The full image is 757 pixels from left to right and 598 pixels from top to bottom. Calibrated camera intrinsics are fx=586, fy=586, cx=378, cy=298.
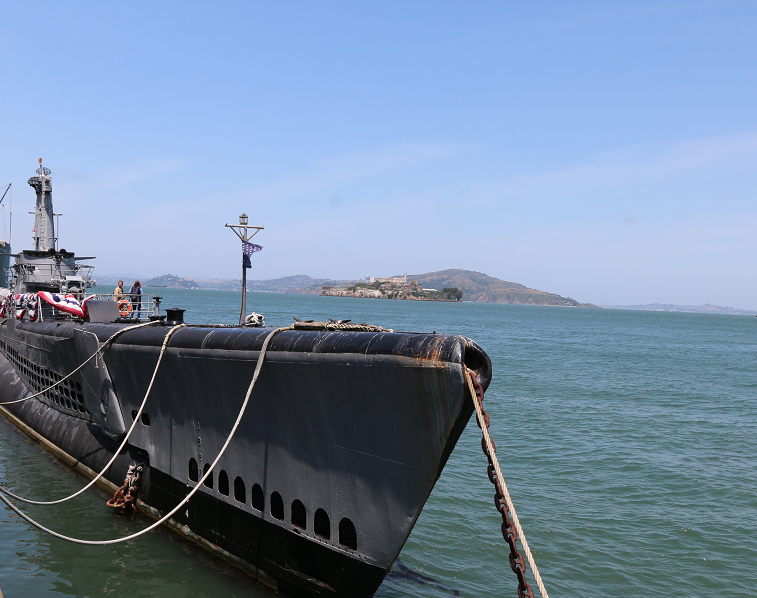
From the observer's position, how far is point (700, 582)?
33.1ft

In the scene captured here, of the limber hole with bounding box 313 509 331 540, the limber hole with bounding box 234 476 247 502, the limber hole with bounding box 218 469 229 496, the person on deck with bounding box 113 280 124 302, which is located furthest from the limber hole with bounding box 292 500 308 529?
the person on deck with bounding box 113 280 124 302

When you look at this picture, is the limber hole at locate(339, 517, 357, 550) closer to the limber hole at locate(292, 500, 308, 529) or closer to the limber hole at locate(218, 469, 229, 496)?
the limber hole at locate(292, 500, 308, 529)

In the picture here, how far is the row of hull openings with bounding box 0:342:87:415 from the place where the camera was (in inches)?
581

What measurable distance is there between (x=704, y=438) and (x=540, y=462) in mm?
7651

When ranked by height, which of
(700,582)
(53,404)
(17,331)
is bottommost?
(700,582)

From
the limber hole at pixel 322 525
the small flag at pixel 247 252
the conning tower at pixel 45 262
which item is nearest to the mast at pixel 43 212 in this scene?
the conning tower at pixel 45 262

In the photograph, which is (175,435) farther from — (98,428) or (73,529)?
(98,428)

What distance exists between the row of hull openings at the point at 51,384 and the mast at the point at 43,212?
616 cm

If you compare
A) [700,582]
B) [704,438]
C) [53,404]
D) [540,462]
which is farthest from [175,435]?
[704,438]

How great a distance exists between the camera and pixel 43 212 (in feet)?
83.8

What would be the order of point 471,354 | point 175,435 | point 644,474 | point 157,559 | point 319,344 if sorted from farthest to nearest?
point 644,474, point 175,435, point 157,559, point 319,344, point 471,354

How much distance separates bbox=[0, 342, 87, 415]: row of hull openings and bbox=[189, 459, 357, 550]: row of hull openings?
5.96 meters

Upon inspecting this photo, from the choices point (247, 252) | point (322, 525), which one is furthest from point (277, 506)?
point (247, 252)

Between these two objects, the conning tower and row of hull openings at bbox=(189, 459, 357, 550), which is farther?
the conning tower
